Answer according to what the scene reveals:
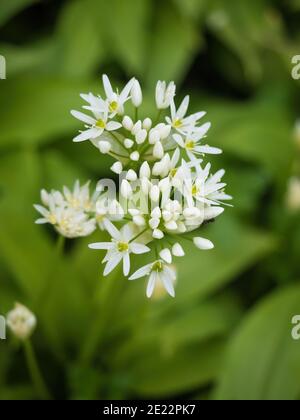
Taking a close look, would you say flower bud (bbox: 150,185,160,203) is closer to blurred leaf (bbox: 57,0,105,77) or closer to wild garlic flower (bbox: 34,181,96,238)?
wild garlic flower (bbox: 34,181,96,238)

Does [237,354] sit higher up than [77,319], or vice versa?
[77,319]

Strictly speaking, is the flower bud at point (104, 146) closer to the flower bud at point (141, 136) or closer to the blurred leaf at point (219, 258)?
the flower bud at point (141, 136)

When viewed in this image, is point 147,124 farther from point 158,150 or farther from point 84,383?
point 84,383

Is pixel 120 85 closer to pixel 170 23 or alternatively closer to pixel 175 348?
pixel 170 23

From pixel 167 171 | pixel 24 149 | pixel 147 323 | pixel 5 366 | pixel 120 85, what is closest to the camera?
pixel 167 171

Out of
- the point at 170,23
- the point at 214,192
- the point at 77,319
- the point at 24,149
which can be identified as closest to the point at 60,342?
the point at 77,319

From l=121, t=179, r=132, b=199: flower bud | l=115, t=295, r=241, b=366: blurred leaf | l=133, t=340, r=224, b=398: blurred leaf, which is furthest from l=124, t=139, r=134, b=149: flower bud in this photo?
l=133, t=340, r=224, b=398: blurred leaf
